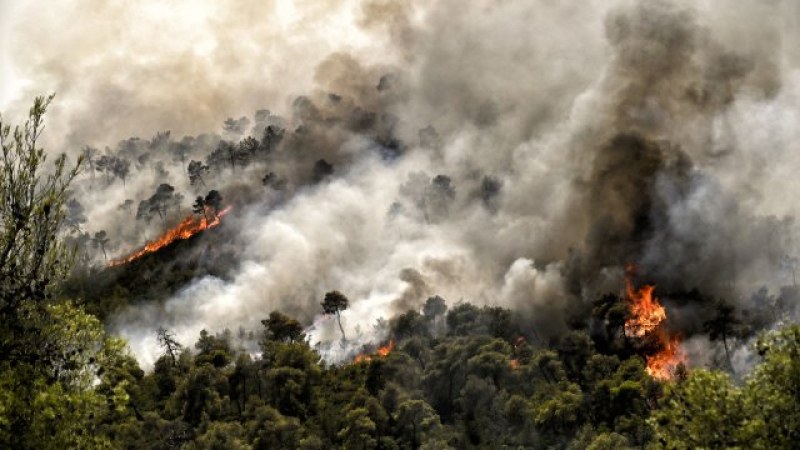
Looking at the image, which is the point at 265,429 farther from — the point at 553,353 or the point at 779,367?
the point at 779,367

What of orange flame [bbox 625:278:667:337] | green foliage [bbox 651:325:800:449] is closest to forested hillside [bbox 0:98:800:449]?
green foliage [bbox 651:325:800:449]

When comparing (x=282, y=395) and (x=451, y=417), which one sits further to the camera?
(x=282, y=395)

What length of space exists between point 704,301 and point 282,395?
320 feet

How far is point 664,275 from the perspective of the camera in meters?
184

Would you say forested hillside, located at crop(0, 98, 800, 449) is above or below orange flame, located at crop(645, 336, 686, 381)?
below

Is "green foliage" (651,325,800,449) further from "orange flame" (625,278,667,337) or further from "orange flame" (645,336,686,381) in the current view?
"orange flame" (625,278,667,337)

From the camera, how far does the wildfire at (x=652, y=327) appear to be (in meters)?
153

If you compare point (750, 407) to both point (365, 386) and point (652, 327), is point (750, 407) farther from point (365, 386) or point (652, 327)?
point (652, 327)

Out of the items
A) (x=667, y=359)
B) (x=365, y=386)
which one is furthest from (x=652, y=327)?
(x=365, y=386)

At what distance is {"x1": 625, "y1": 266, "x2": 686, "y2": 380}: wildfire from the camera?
152825 millimetres

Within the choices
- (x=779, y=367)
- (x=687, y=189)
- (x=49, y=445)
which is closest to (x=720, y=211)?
(x=687, y=189)

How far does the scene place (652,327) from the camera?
165m

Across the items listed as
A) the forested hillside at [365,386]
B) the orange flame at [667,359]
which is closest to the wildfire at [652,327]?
the orange flame at [667,359]

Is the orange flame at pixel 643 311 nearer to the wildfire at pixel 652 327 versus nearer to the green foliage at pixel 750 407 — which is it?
the wildfire at pixel 652 327
